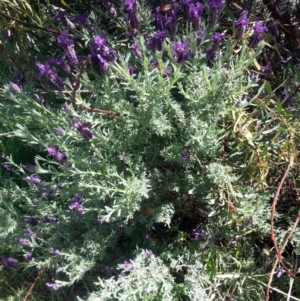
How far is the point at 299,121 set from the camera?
5.74ft

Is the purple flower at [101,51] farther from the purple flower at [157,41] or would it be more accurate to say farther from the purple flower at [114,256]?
the purple flower at [114,256]

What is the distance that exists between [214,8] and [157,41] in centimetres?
22

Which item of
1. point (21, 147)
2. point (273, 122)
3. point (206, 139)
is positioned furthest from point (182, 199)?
point (21, 147)

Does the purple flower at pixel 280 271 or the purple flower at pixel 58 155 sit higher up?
the purple flower at pixel 58 155

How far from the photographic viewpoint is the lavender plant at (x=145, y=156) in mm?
1548

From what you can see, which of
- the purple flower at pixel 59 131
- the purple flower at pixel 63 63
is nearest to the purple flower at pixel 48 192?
the purple flower at pixel 59 131

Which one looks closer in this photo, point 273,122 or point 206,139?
point 206,139

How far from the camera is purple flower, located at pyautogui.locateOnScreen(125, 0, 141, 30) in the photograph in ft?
4.93

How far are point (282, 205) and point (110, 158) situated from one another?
29.3 inches

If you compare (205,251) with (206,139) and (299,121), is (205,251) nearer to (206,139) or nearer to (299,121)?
(206,139)

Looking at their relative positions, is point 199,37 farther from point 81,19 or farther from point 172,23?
point 81,19

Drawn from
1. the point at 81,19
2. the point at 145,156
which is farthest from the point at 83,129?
the point at 81,19

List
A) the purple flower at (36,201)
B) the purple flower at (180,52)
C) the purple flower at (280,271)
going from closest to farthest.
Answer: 1. the purple flower at (180,52)
2. the purple flower at (280,271)
3. the purple flower at (36,201)

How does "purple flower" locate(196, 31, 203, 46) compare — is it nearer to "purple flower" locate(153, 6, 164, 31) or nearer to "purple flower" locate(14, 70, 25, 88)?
"purple flower" locate(153, 6, 164, 31)
